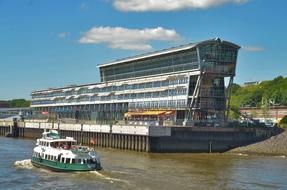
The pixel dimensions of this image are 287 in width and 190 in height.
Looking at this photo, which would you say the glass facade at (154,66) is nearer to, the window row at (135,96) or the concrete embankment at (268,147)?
the window row at (135,96)

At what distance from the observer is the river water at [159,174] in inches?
2160

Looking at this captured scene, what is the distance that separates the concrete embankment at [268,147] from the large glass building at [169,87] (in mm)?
12933

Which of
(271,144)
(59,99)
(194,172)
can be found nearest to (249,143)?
(271,144)

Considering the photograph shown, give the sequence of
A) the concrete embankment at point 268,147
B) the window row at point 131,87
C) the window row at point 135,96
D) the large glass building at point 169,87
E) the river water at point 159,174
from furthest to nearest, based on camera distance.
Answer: the window row at point 131,87 → the window row at point 135,96 → the large glass building at point 169,87 → the concrete embankment at point 268,147 → the river water at point 159,174

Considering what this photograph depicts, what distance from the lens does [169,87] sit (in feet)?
397

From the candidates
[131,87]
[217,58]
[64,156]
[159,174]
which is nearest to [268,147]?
[217,58]

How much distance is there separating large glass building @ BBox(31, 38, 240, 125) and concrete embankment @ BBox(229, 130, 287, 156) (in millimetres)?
12933

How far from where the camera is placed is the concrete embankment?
93688mm

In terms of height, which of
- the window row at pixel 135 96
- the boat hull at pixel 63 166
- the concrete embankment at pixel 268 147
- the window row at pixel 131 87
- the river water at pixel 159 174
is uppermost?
the window row at pixel 131 87

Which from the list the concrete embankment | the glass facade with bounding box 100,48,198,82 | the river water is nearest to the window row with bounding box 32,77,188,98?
the glass facade with bounding box 100,48,198,82

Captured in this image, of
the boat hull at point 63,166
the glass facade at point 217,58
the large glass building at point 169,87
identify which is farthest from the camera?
the large glass building at point 169,87

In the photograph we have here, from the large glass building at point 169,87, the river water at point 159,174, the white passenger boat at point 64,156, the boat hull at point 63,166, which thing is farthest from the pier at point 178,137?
the boat hull at point 63,166

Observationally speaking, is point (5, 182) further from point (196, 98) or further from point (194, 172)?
point (196, 98)

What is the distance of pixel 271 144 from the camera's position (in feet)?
316
